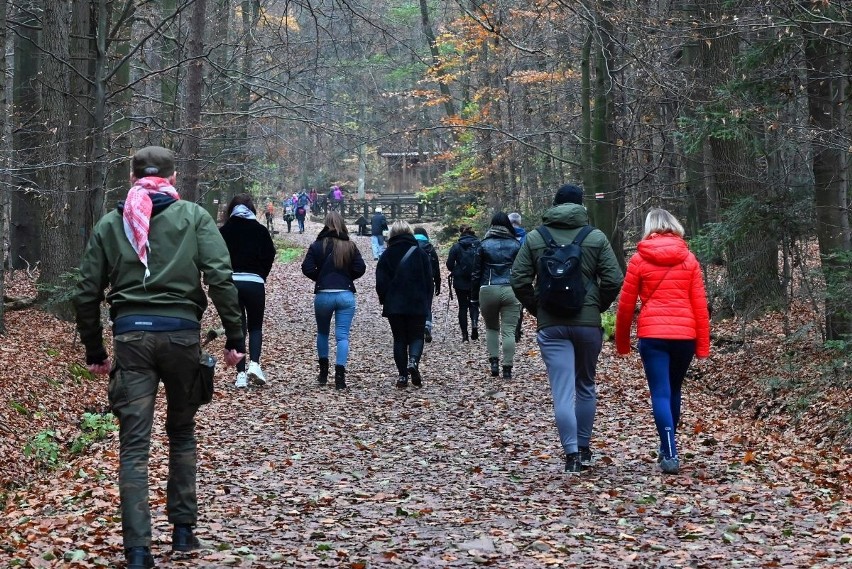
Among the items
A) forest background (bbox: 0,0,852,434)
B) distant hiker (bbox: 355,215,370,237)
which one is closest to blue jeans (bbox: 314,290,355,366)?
forest background (bbox: 0,0,852,434)

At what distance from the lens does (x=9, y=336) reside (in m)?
13.6

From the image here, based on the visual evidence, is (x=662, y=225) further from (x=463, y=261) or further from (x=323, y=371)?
(x=463, y=261)

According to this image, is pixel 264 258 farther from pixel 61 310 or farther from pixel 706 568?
pixel 706 568

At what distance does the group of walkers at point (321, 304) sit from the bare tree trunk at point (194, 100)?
4.57 meters

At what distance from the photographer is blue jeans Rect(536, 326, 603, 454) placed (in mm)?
7859

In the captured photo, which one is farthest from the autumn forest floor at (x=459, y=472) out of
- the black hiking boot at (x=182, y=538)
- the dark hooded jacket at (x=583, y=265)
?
the dark hooded jacket at (x=583, y=265)

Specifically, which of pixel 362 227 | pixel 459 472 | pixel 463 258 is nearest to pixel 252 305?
pixel 459 472

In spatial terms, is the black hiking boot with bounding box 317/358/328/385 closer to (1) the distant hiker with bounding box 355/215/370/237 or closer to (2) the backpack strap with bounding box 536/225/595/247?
(2) the backpack strap with bounding box 536/225/595/247

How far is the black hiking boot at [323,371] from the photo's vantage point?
1300cm

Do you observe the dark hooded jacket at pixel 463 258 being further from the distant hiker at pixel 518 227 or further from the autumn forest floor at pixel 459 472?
the autumn forest floor at pixel 459 472

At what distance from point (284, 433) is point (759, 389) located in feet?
19.0

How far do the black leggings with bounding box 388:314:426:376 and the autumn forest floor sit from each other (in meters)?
0.44

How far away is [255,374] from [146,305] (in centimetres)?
759

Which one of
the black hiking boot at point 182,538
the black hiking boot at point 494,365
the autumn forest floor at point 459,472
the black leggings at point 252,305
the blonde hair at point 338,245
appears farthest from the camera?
the black hiking boot at point 494,365
